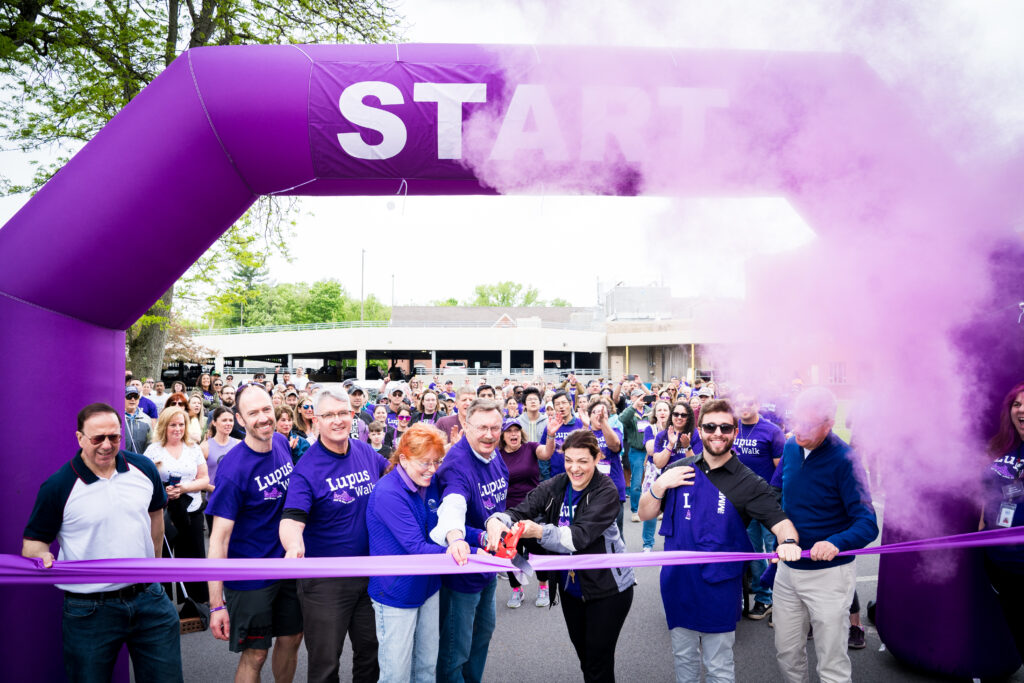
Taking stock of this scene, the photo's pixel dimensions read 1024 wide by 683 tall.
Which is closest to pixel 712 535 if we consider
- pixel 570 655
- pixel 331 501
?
pixel 570 655

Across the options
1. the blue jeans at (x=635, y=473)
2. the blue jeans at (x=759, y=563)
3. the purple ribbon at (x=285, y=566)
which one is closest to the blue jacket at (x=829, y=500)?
the purple ribbon at (x=285, y=566)

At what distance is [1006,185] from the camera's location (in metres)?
3.23

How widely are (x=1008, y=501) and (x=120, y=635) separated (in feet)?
15.7

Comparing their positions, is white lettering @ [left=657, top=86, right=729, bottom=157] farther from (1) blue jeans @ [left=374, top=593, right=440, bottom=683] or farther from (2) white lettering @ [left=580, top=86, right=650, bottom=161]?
(1) blue jeans @ [left=374, top=593, right=440, bottom=683]

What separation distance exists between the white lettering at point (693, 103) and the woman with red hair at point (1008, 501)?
226 centimetres

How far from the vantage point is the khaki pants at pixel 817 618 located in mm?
3207

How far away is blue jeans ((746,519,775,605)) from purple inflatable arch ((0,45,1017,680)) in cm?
148

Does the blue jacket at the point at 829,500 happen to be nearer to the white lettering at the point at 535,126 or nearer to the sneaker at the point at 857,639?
the sneaker at the point at 857,639

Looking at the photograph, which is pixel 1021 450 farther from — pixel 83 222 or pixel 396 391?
pixel 396 391

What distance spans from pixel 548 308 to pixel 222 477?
6252 cm

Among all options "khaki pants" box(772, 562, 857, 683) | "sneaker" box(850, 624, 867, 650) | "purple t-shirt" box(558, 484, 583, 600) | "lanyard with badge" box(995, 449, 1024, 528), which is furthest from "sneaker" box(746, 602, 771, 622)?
"purple t-shirt" box(558, 484, 583, 600)

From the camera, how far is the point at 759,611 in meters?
5.06

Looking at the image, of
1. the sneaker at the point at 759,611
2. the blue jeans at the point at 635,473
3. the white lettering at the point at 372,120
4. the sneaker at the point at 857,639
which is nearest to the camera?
the white lettering at the point at 372,120

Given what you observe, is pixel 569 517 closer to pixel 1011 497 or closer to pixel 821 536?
pixel 821 536
